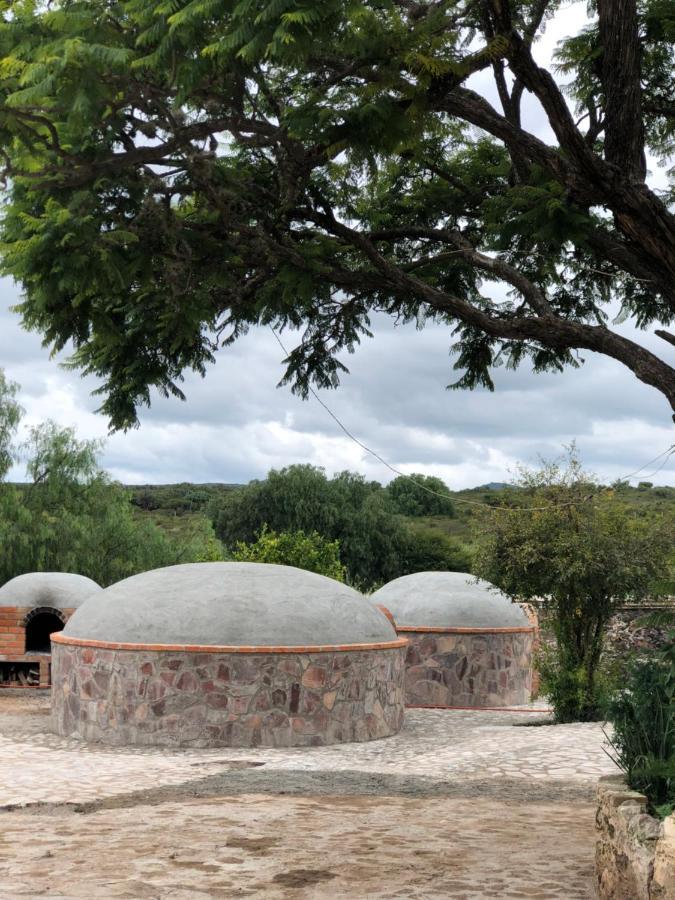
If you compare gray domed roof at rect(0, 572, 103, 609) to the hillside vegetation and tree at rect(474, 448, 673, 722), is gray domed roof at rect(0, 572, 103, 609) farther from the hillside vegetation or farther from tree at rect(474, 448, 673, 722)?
the hillside vegetation

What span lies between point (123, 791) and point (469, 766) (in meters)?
4.03

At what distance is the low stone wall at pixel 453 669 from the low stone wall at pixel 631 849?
13332mm

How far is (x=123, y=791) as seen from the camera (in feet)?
35.6

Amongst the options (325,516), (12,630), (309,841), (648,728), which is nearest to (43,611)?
(12,630)

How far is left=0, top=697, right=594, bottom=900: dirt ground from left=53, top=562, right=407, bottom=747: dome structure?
2494mm

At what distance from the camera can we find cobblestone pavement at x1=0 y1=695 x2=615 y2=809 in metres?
11.3

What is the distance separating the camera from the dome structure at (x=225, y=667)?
45.8 feet

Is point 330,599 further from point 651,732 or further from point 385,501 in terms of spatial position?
point 385,501

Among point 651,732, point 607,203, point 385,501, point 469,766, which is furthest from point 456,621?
point 385,501

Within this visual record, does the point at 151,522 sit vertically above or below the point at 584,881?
above

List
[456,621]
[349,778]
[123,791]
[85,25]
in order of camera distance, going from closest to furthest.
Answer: [85,25]
[123,791]
[349,778]
[456,621]

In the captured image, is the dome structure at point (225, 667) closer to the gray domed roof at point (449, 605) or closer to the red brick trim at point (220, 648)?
the red brick trim at point (220, 648)

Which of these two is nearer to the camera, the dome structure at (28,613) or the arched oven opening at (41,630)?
the dome structure at (28,613)

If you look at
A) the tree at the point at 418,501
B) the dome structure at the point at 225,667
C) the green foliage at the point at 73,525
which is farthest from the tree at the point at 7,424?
the tree at the point at 418,501
